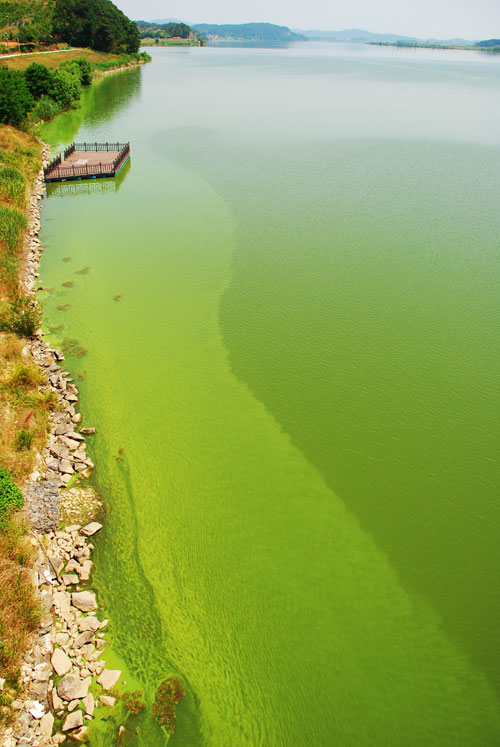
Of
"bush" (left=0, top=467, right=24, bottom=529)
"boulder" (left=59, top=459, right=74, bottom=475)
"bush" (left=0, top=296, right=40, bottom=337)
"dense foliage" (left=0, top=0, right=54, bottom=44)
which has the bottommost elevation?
"boulder" (left=59, top=459, right=74, bottom=475)

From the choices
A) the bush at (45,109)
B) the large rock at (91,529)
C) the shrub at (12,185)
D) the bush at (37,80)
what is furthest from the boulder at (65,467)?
the bush at (37,80)

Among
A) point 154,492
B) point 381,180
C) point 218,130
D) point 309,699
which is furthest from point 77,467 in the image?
point 218,130

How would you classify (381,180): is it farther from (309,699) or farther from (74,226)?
(309,699)

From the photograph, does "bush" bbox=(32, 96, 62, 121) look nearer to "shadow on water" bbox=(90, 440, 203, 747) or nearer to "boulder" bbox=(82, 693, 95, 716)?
"shadow on water" bbox=(90, 440, 203, 747)

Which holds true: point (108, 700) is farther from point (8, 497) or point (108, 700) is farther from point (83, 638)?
point (8, 497)

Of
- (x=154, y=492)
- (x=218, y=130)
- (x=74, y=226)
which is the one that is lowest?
(x=154, y=492)

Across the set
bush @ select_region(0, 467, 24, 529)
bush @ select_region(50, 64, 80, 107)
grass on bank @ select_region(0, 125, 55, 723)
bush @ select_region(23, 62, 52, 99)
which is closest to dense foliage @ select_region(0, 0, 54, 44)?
bush @ select_region(50, 64, 80, 107)
